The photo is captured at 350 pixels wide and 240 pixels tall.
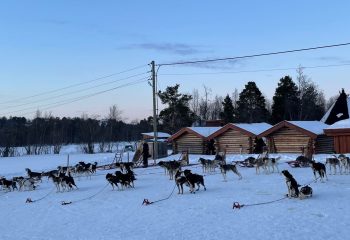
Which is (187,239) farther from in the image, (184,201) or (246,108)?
(246,108)

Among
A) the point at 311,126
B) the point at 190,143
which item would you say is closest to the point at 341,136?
the point at 311,126

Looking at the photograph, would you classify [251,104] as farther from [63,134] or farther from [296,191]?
[296,191]

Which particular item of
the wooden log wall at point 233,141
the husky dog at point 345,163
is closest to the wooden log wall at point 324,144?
the wooden log wall at point 233,141

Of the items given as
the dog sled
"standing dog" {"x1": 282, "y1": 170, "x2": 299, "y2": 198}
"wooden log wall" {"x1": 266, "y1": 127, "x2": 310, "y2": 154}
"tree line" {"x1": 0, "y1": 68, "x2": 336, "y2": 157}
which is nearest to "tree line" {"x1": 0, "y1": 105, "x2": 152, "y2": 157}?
"tree line" {"x1": 0, "y1": 68, "x2": 336, "y2": 157}

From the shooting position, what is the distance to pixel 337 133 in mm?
35250

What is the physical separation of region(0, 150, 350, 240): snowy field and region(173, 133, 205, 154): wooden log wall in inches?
931

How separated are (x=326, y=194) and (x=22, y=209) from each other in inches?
440

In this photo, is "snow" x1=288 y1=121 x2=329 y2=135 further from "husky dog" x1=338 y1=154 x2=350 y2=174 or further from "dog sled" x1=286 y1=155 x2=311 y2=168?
"husky dog" x1=338 y1=154 x2=350 y2=174

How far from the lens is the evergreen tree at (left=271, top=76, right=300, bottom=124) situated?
7500 cm

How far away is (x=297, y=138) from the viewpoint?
122ft

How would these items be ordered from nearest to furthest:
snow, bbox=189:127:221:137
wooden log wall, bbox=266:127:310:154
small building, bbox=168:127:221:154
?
wooden log wall, bbox=266:127:310:154 → snow, bbox=189:127:221:137 → small building, bbox=168:127:221:154

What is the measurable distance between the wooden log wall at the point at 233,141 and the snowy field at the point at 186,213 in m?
20.3

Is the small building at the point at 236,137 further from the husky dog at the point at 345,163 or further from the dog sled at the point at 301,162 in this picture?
the husky dog at the point at 345,163

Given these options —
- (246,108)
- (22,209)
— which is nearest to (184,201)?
(22,209)
